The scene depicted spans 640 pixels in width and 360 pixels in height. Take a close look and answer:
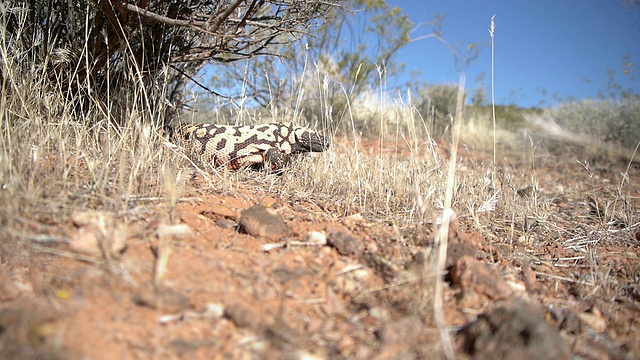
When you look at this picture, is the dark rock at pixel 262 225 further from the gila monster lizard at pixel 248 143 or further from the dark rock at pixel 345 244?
the gila monster lizard at pixel 248 143

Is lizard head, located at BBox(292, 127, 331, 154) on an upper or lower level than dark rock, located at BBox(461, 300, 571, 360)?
upper

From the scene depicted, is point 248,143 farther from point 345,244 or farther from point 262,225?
point 345,244

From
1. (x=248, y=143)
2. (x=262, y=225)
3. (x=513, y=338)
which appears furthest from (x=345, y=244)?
(x=248, y=143)

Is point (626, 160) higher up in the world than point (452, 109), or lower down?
lower down

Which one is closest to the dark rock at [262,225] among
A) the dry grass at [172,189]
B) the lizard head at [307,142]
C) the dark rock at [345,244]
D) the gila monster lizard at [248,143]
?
the dark rock at [345,244]

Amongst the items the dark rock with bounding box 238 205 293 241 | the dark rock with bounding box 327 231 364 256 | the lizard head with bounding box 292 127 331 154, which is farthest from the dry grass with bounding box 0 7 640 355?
the dark rock with bounding box 238 205 293 241

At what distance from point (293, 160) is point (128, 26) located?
1707 millimetres

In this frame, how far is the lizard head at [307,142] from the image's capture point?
3.80 metres

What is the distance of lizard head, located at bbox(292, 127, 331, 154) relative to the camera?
380 centimetres

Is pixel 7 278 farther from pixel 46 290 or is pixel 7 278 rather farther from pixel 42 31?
pixel 42 31

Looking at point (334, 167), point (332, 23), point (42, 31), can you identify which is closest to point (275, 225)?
point (334, 167)

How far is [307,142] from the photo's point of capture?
385cm

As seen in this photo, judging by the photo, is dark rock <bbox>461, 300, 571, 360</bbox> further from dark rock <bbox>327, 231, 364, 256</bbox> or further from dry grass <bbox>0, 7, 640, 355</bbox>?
dark rock <bbox>327, 231, 364, 256</bbox>

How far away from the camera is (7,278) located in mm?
1486
